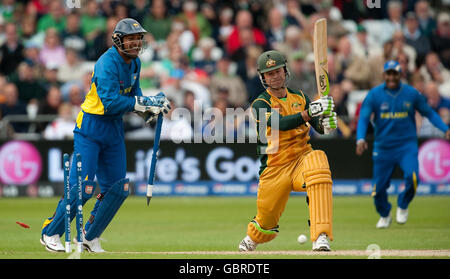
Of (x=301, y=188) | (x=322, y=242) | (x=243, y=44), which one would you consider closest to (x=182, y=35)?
(x=243, y=44)

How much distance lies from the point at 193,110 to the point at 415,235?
7.14m

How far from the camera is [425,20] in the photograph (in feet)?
68.8

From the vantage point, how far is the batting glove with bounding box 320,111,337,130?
28.5 feet

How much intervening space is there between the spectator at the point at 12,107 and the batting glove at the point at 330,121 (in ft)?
35.8

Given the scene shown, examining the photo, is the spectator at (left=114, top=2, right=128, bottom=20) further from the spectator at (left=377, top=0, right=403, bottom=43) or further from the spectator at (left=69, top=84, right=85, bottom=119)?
the spectator at (left=377, top=0, right=403, bottom=43)

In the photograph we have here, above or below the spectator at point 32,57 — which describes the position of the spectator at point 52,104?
below

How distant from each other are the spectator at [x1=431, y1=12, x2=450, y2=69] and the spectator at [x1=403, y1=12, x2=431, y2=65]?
232 millimetres

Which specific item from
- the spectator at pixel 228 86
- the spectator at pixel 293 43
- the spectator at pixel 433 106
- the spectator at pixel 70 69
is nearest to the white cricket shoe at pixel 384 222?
the spectator at pixel 433 106

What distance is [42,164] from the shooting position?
17.6 meters

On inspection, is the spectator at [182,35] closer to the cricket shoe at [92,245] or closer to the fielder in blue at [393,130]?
the fielder in blue at [393,130]

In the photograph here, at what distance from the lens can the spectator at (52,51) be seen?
778 inches

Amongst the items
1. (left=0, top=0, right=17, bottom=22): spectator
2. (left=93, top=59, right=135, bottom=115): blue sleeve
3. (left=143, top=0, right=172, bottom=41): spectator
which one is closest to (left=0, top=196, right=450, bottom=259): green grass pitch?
(left=93, top=59, right=135, bottom=115): blue sleeve

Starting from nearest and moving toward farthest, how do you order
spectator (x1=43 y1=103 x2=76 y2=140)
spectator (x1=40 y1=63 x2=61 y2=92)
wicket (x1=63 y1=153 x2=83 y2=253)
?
wicket (x1=63 y1=153 x2=83 y2=253) → spectator (x1=43 y1=103 x2=76 y2=140) → spectator (x1=40 y1=63 x2=61 y2=92)
